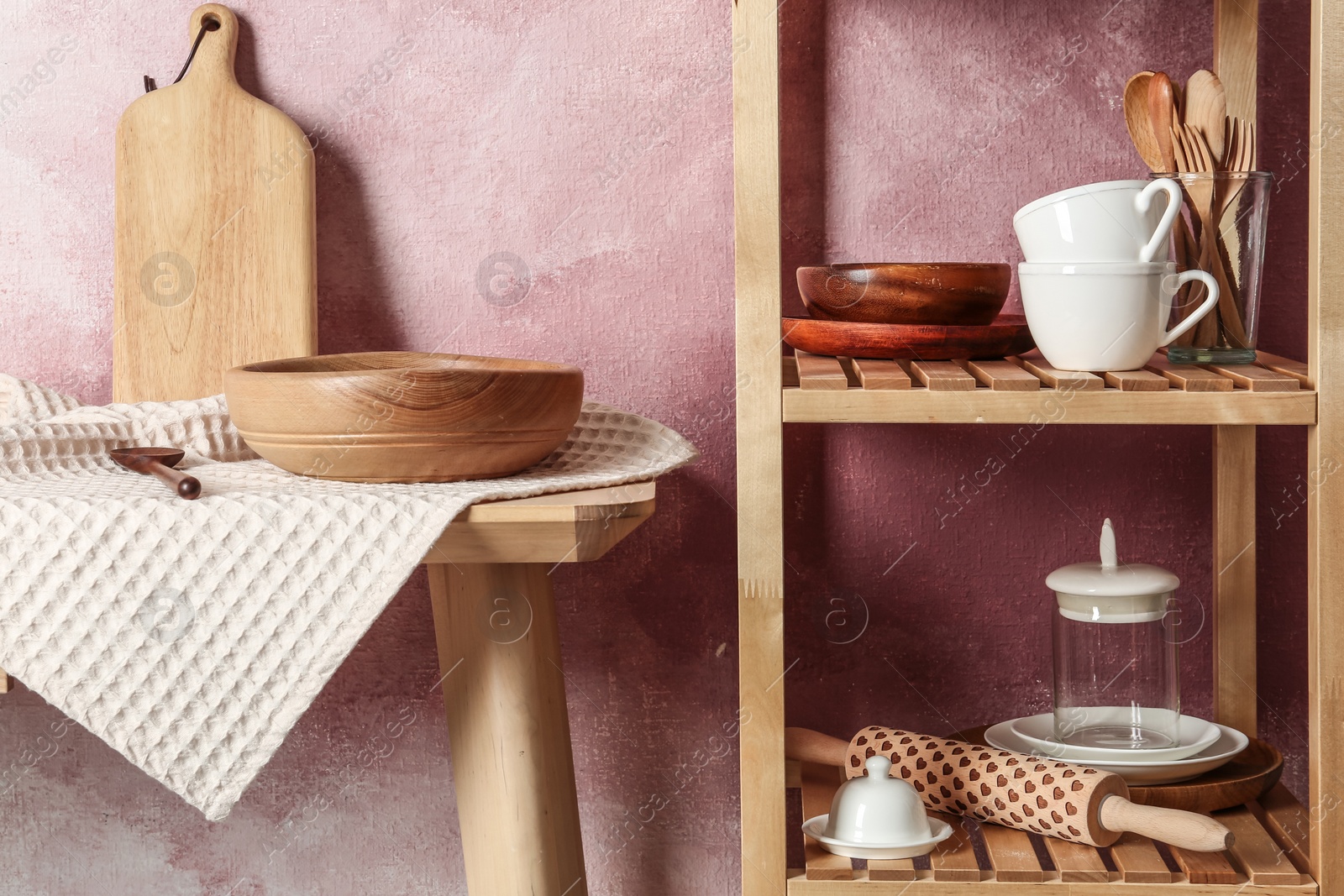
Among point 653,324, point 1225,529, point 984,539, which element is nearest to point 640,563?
point 653,324

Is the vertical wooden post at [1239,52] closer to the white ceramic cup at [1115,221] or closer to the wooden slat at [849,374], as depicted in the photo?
the white ceramic cup at [1115,221]

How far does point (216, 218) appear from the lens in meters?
1.24

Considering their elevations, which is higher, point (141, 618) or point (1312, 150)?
point (1312, 150)

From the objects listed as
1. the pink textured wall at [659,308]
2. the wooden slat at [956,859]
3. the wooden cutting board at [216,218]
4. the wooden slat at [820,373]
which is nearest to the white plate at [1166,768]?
the wooden slat at [956,859]

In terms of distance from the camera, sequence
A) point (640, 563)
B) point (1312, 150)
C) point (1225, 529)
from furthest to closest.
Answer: point (640, 563), point (1225, 529), point (1312, 150)

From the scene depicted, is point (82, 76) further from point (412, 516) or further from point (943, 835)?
point (943, 835)

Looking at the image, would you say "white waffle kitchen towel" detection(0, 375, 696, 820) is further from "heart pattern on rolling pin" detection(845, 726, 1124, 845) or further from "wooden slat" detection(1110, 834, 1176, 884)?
"wooden slat" detection(1110, 834, 1176, 884)

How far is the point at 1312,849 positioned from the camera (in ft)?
2.82

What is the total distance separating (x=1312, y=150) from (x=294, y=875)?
1236 millimetres

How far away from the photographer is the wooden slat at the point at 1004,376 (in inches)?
32.9

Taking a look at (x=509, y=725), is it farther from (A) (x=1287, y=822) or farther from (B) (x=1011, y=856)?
(A) (x=1287, y=822)

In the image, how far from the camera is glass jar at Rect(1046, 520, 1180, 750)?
1.00m

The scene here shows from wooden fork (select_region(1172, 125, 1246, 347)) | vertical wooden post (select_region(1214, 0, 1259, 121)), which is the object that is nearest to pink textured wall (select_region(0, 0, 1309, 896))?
vertical wooden post (select_region(1214, 0, 1259, 121))

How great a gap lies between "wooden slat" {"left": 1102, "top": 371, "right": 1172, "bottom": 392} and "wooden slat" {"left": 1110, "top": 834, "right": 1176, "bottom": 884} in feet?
1.14
